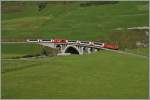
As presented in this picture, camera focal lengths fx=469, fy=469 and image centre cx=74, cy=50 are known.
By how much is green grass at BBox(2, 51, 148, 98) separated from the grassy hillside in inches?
1728

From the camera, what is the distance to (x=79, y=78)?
60469mm

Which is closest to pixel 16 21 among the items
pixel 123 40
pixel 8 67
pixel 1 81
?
pixel 123 40

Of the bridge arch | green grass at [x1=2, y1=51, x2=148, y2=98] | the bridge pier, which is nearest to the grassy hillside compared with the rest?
the bridge pier

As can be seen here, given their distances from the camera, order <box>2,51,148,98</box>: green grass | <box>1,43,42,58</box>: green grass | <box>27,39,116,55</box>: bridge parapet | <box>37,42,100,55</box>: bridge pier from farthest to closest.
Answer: <box>1,43,42,58</box>: green grass → <box>37,42,100,55</box>: bridge pier → <box>27,39,116,55</box>: bridge parapet → <box>2,51,148,98</box>: green grass

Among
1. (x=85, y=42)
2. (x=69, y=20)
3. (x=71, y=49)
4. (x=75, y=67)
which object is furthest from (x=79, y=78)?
(x=69, y=20)

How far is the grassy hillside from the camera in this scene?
121569mm

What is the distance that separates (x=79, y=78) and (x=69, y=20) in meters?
75.8

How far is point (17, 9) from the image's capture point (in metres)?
159

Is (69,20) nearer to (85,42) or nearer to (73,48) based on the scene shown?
(73,48)

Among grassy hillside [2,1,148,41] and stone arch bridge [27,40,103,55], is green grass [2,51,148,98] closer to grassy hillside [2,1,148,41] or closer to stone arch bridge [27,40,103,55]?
stone arch bridge [27,40,103,55]

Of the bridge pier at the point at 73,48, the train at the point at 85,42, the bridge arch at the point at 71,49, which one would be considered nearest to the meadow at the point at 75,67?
the train at the point at 85,42

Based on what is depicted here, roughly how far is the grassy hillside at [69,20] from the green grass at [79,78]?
1728 inches

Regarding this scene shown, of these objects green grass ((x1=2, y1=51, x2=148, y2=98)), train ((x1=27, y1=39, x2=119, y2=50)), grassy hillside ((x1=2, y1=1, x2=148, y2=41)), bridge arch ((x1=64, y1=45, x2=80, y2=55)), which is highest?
grassy hillside ((x1=2, y1=1, x2=148, y2=41))

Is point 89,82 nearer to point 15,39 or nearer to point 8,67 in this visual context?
point 8,67
